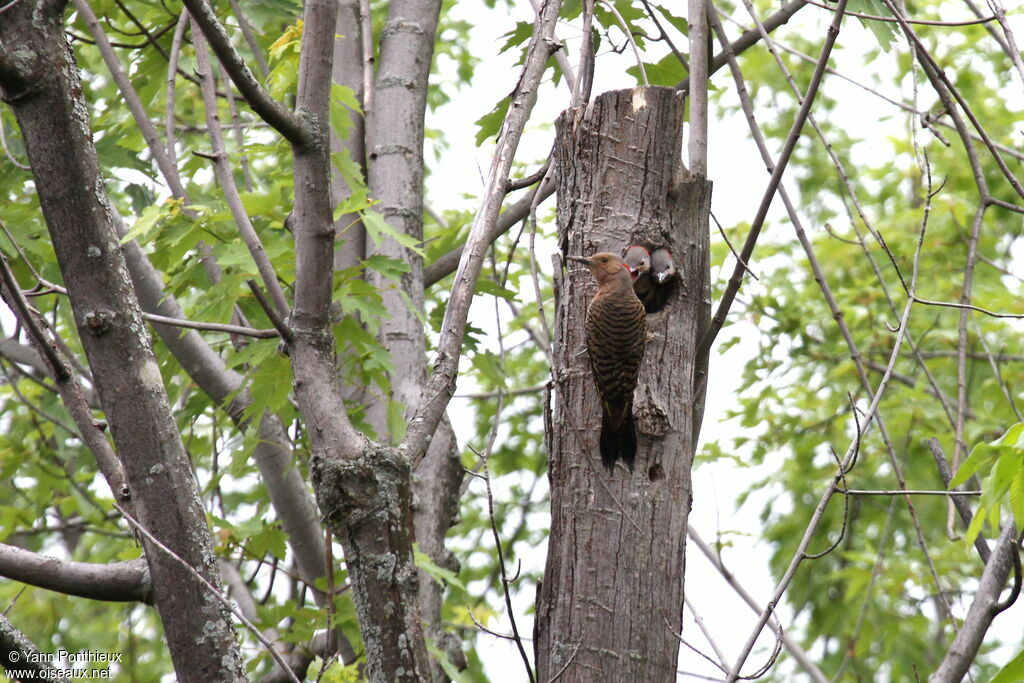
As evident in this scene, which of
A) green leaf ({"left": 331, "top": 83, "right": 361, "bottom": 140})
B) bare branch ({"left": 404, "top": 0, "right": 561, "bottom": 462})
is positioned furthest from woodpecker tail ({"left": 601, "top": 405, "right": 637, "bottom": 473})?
green leaf ({"left": 331, "top": 83, "right": 361, "bottom": 140})

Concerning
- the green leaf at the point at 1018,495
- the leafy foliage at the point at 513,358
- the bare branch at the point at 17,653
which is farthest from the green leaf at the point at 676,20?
the bare branch at the point at 17,653

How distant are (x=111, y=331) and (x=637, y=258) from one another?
1.45 meters

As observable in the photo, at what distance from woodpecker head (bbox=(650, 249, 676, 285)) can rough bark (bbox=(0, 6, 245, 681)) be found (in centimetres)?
144

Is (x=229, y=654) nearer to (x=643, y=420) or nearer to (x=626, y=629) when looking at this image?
(x=626, y=629)

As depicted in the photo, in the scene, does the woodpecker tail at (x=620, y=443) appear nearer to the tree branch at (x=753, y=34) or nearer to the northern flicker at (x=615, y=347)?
the northern flicker at (x=615, y=347)

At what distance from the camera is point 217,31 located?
7.61 ft

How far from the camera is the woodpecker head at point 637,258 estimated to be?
2.93 meters

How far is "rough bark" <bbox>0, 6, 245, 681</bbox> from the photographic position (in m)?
2.30

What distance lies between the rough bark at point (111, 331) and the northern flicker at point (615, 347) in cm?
112

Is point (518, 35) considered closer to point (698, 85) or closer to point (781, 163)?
point (698, 85)

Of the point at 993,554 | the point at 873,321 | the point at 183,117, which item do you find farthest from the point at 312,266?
the point at 873,321

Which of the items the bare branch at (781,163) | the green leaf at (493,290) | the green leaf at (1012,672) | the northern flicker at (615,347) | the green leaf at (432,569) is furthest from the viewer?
the green leaf at (493,290)

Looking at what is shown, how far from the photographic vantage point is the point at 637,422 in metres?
2.77

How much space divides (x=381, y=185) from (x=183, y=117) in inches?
132
